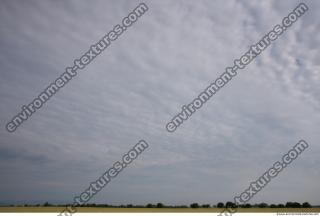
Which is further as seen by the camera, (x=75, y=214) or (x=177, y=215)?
(x=177, y=215)

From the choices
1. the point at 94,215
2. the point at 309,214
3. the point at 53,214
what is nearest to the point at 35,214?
the point at 53,214

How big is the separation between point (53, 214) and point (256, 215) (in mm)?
16701

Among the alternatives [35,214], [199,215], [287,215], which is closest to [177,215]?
[199,215]

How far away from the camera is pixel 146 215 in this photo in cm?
3089

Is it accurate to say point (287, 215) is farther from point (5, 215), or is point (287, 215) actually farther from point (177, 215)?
point (5, 215)

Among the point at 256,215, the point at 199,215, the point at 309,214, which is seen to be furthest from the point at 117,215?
the point at 309,214

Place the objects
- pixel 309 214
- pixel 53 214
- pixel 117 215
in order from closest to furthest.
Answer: pixel 53 214
pixel 117 215
pixel 309 214

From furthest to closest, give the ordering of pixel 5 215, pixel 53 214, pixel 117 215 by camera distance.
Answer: pixel 117 215 < pixel 53 214 < pixel 5 215

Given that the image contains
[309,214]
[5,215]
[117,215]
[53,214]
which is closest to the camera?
[5,215]

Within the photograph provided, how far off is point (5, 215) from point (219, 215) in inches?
661

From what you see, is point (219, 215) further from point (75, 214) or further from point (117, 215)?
point (75, 214)

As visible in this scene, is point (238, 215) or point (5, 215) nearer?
point (5, 215)

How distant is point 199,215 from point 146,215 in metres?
4.68

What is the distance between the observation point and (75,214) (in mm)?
28891
